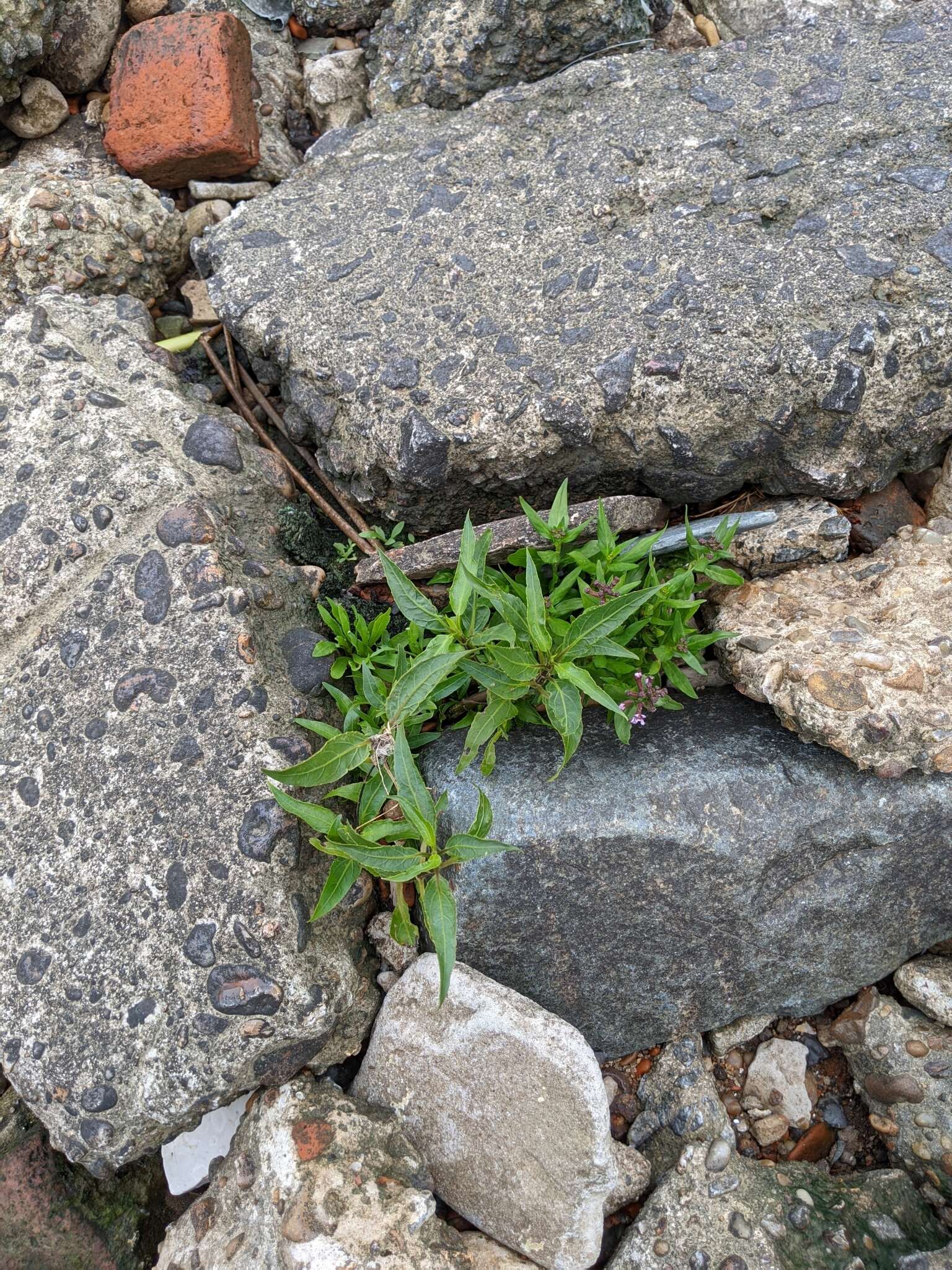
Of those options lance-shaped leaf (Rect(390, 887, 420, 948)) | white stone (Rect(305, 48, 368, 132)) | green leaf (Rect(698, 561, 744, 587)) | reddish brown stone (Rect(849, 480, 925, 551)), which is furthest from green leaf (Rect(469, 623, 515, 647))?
white stone (Rect(305, 48, 368, 132))

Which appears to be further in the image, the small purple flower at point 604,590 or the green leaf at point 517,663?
the small purple flower at point 604,590

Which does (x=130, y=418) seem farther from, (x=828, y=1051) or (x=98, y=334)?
(x=828, y=1051)

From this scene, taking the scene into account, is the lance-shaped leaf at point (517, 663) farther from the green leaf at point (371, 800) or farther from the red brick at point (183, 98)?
the red brick at point (183, 98)

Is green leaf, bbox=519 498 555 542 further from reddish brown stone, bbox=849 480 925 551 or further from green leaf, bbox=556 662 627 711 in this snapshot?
reddish brown stone, bbox=849 480 925 551

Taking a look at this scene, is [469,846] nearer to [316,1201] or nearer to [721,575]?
[316,1201]

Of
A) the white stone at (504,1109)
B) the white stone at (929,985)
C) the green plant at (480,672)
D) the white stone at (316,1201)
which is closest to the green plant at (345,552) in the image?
the green plant at (480,672)
